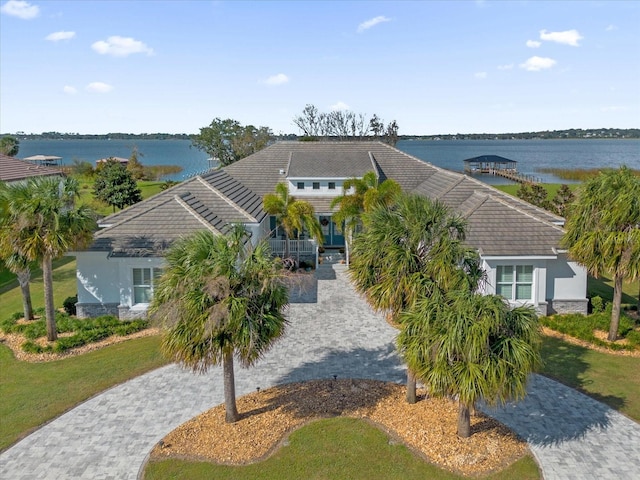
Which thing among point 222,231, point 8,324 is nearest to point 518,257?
point 222,231

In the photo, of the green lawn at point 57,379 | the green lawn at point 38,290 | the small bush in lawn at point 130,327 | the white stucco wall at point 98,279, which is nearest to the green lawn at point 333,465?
Answer: the green lawn at point 57,379

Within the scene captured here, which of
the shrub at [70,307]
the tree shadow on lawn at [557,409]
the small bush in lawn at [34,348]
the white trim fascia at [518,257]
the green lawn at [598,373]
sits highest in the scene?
the white trim fascia at [518,257]

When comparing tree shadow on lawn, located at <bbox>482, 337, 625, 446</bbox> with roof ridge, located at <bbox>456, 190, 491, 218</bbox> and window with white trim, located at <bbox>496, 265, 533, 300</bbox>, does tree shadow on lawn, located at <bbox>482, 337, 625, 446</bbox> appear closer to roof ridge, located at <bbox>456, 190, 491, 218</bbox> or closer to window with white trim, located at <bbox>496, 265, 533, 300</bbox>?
window with white trim, located at <bbox>496, 265, 533, 300</bbox>

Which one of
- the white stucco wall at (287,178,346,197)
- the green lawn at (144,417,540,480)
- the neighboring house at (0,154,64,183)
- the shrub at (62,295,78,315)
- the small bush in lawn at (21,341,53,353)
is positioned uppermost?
the neighboring house at (0,154,64,183)

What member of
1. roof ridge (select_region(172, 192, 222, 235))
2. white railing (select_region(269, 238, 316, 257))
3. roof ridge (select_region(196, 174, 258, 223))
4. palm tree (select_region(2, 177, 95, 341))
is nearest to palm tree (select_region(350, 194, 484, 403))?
roof ridge (select_region(172, 192, 222, 235))

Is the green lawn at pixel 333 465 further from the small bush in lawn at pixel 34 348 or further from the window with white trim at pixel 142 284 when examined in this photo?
the window with white trim at pixel 142 284

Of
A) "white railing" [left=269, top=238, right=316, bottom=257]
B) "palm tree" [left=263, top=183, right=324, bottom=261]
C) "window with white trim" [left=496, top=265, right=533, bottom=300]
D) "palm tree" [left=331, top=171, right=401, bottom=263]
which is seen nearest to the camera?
"window with white trim" [left=496, top=265, right=533, bottom=300]

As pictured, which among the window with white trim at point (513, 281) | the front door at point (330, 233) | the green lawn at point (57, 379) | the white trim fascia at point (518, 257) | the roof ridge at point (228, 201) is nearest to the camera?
the green lawn at point (57, 379)
